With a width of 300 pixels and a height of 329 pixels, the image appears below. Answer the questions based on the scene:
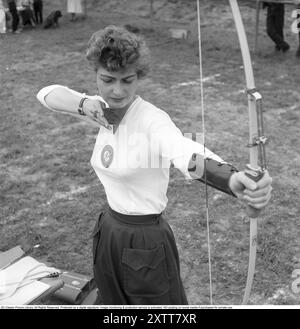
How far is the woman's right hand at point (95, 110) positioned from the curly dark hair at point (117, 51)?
222 millimetres

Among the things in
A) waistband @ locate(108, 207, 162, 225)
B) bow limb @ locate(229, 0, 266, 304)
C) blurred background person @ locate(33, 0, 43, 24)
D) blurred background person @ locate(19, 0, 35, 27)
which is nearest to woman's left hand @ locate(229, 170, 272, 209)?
bow limb @ locate(229, 0, 266, 304)

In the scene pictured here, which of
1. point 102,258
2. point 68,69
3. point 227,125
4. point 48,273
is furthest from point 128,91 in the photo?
point 68,69

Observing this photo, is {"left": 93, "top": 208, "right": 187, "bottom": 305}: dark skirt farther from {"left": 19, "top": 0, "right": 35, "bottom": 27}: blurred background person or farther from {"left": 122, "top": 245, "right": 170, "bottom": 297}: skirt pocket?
{"left": 19, "top": 0, "right": 35, "bottom": 27}: blurred background person

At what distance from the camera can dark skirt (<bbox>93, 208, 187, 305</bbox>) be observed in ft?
6.70

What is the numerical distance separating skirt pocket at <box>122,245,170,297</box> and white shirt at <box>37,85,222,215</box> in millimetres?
170

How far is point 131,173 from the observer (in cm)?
192

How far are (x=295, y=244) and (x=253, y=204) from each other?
2167mm

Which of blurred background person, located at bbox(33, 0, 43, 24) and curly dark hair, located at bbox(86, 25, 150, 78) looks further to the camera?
blurred background person, located at bbox(33, 0, 43, 24)

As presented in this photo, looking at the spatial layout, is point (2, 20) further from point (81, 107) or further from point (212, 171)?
point (212, 171)

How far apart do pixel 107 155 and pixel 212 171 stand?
580 mm

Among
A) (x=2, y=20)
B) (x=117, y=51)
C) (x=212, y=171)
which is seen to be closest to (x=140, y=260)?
(x=212, y=171)

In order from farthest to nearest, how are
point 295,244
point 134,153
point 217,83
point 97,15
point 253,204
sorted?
point 97,15, point 217,83, point 295,244, point 134,153, point 253,204
